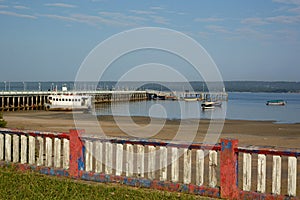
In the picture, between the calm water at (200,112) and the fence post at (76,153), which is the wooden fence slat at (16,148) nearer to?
the fence post at (76,153)

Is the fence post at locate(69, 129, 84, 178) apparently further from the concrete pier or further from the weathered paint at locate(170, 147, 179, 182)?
the concrete pier

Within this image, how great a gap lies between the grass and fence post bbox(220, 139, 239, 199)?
56 centimetres

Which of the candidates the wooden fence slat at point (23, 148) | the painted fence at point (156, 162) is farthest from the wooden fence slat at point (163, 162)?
the wooden fence slat at point (23, 148)

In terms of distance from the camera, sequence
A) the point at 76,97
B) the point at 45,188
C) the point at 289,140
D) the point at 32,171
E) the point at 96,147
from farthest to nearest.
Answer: the point at 76,97 < the point at 289,140 < the point at 32,171 < the point at 96,147 < the point at 45,188

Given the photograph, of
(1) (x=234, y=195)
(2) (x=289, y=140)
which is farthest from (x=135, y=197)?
(2) (x=289, y=140)

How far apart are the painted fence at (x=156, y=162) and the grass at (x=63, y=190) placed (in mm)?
248

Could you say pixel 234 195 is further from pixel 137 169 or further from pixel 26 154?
pixel 26 154

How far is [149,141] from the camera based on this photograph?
995 centimetres

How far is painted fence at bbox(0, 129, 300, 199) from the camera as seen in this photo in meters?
8.83

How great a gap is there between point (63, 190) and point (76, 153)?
4.32 feet

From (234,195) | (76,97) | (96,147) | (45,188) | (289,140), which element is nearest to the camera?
(234,195)

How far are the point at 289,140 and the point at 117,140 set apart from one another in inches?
906

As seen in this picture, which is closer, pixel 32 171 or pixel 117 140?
pixel 117 140

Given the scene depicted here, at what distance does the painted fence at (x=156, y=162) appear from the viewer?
883 centimetres
